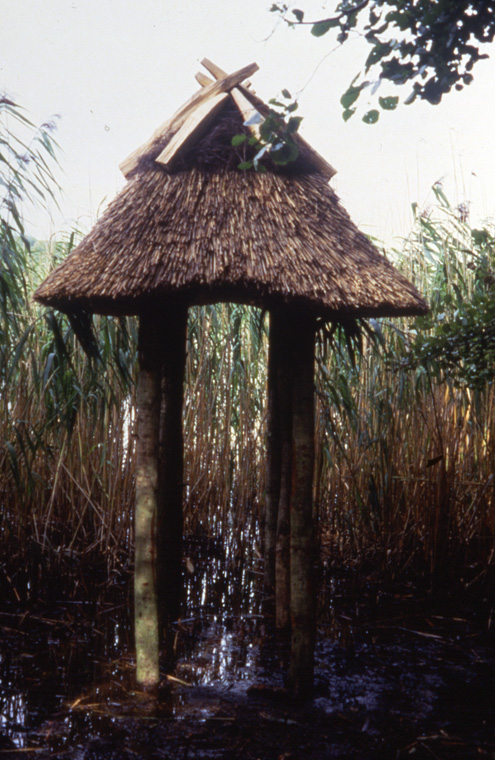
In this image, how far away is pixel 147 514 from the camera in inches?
120

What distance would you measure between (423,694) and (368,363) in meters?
2.54

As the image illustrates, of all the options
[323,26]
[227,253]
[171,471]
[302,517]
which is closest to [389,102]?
[323,26]

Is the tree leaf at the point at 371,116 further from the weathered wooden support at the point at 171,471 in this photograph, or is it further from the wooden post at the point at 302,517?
the weathered wooden support at the point at 171,471

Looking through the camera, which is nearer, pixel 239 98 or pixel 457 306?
pixel 239 98

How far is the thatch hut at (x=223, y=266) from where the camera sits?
2.92m

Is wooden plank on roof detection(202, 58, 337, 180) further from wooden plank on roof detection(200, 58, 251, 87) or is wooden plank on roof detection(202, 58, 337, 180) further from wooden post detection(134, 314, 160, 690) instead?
wooden post detection(134, 314, 160, 690)

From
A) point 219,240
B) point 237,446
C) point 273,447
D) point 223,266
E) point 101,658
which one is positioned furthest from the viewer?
point 237,446

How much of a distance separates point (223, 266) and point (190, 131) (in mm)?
902

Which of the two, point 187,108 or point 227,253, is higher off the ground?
point 187,108

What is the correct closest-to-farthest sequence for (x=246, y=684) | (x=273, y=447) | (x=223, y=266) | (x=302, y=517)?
(x=223, y=266) → (x=302, y=517) → (x=246, y=684) → (x=273, y=447)

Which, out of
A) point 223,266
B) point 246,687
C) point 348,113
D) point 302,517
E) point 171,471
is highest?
point 348,113

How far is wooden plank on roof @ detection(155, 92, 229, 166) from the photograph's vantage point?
3314 mm

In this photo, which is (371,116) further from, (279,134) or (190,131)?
(190,131)

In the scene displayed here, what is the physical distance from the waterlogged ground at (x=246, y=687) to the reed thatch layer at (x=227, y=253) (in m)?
1.79
